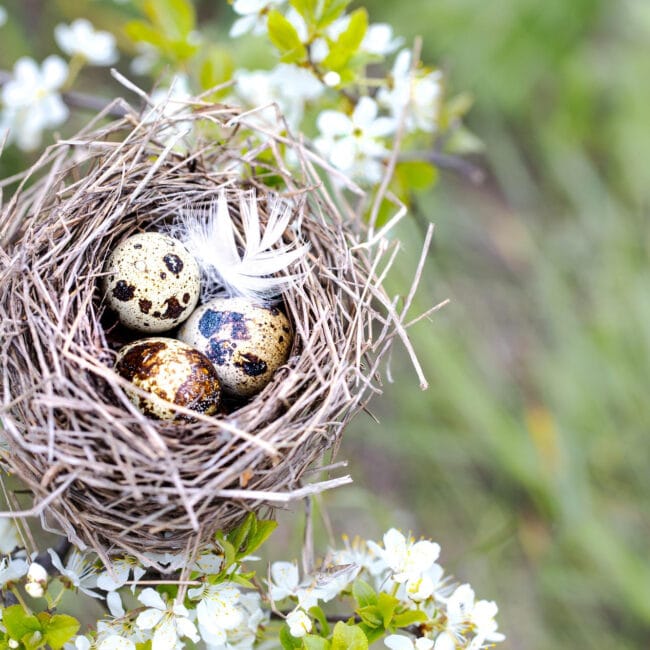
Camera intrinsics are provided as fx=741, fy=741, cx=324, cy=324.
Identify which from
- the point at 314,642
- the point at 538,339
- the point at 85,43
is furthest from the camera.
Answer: the point at 538,339

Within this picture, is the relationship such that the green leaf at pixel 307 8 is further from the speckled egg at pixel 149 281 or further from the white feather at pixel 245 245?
the speckled egg at pixel 149 281

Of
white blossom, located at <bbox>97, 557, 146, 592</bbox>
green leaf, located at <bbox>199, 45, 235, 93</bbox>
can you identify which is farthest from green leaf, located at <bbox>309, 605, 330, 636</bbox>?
green leaf, located at <bbox>199, 45, 235, 93</bbox>

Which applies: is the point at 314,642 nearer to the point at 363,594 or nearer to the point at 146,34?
the point at 363,594

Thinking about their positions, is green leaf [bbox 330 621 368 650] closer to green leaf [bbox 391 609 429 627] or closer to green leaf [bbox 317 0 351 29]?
green leaf [bbox 391 609 429 627]

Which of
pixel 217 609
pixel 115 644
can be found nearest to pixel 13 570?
pixel 115 644

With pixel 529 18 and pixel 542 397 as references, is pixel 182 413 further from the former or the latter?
pixel 529 18

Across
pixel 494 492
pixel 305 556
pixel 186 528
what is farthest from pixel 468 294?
pixel 186 528
